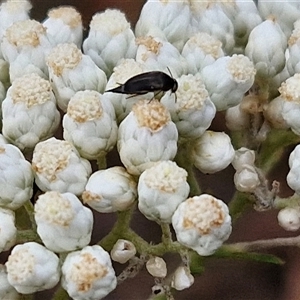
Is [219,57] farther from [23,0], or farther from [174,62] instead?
[23,0]

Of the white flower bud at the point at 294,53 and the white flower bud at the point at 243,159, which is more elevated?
the white flower bud at the point at 294,53

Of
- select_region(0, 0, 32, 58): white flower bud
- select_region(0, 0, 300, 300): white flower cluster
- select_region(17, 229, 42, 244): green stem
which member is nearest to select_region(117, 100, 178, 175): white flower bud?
select_region(0, 0, 300, 300): white flower cluster

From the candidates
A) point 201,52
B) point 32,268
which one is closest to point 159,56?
point 201,52

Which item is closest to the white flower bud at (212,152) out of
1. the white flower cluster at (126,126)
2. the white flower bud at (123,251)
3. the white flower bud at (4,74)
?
the white flower cluster at (126,126)

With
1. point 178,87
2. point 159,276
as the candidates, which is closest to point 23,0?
point 178,87

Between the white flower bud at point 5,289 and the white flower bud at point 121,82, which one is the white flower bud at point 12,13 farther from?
the white flower bud at point 5,289
